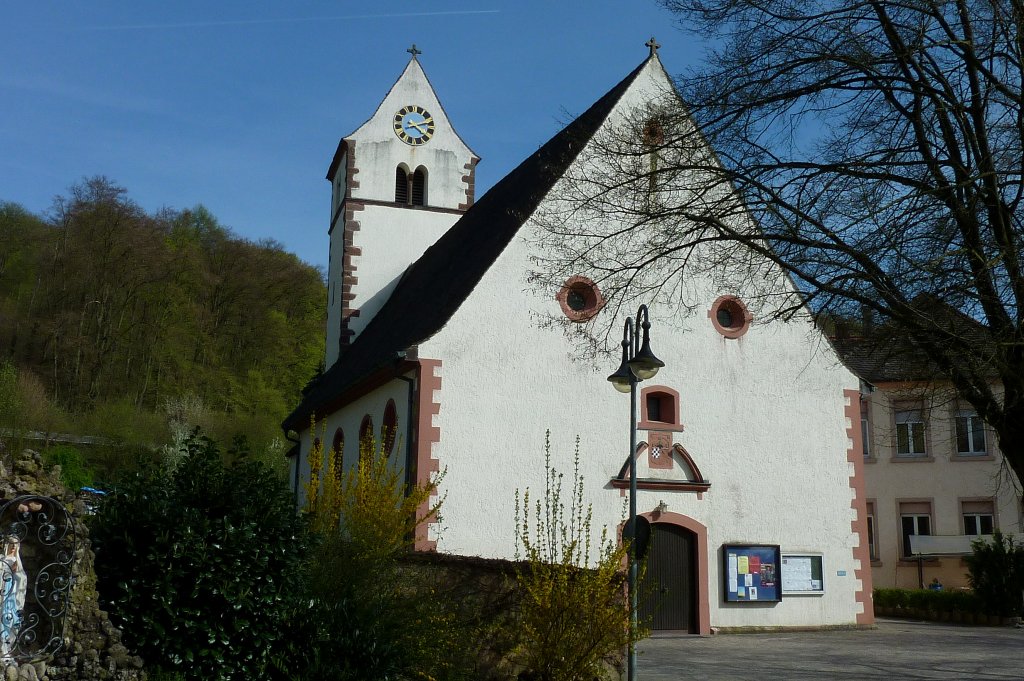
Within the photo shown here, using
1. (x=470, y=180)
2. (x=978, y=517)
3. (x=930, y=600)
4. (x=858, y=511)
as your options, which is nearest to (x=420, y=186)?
(x=470, y=180)

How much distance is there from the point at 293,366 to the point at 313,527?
35584 mm

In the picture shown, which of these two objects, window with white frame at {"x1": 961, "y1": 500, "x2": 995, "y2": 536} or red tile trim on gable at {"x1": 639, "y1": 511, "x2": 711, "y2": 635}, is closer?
red tile trim on gable at {"x1": 639, "y1": 511, "x2": 711, "y2": 635}

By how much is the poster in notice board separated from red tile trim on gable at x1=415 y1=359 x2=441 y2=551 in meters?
5.14

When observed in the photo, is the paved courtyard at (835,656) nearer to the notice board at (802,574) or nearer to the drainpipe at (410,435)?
the notice board at (802,574)

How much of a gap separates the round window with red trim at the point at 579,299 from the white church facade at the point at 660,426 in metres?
0.03

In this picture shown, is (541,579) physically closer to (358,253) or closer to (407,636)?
(407,636)

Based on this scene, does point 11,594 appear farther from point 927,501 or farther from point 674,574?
point 927,501

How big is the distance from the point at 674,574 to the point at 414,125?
15.7 meters

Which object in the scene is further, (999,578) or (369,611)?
(999,578)

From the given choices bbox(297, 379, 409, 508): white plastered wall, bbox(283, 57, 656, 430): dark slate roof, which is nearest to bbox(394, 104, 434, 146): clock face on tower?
bbox(283, 57, 656, 430): dark slate roof

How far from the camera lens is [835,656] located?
42.1 feet

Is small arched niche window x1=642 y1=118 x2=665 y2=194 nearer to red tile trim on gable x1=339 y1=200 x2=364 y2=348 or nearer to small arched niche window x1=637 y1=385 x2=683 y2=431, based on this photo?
small arched niche window x1=637 y1=385 x2=683 y2=431

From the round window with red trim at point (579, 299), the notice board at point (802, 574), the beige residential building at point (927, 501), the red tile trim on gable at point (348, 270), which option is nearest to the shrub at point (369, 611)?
the round window with red trim at point (579, 299)

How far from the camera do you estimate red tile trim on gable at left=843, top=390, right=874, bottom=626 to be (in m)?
17.3
